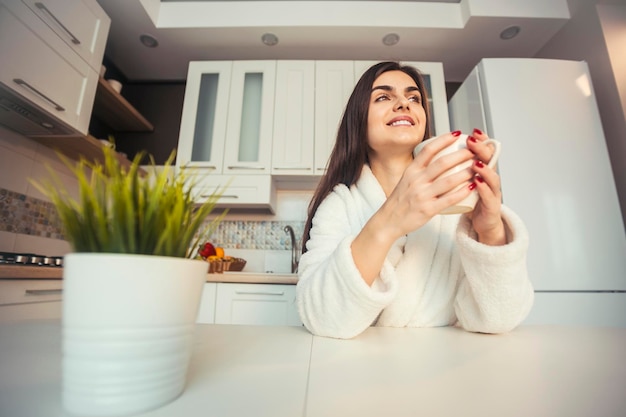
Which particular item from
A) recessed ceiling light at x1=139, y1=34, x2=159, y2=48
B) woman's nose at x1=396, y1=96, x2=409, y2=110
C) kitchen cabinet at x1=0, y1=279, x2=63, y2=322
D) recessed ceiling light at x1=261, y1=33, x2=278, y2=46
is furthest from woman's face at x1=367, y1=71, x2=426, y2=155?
recessed ceiling light at x1=139, y1=34, x2=159, y2=48

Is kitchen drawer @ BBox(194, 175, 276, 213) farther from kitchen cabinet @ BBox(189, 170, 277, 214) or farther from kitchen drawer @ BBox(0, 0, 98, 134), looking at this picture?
kitchen drawer @ BBox(0, 0, 98, 134)

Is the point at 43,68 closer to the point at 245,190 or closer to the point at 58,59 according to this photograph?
the point at 58,59

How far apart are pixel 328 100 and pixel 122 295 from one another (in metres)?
2.17

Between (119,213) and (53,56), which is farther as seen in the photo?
(53,56)

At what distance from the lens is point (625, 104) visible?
1.78m

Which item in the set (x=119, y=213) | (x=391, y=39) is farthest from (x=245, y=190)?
(x=119, y=213)

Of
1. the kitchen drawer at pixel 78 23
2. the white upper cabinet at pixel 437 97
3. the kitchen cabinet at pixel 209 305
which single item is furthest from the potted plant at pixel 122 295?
the white upper cabinet at pixel 437 97

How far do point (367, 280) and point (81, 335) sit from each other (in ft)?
1.30

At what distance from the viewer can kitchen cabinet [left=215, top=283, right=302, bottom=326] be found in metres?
1.57

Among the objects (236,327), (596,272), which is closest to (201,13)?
(236,327)

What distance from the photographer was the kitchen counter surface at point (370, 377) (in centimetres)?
21

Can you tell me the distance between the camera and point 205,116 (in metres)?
2.22

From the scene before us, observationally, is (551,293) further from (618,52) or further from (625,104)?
(618,52)

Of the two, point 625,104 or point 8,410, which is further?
point 625,104
